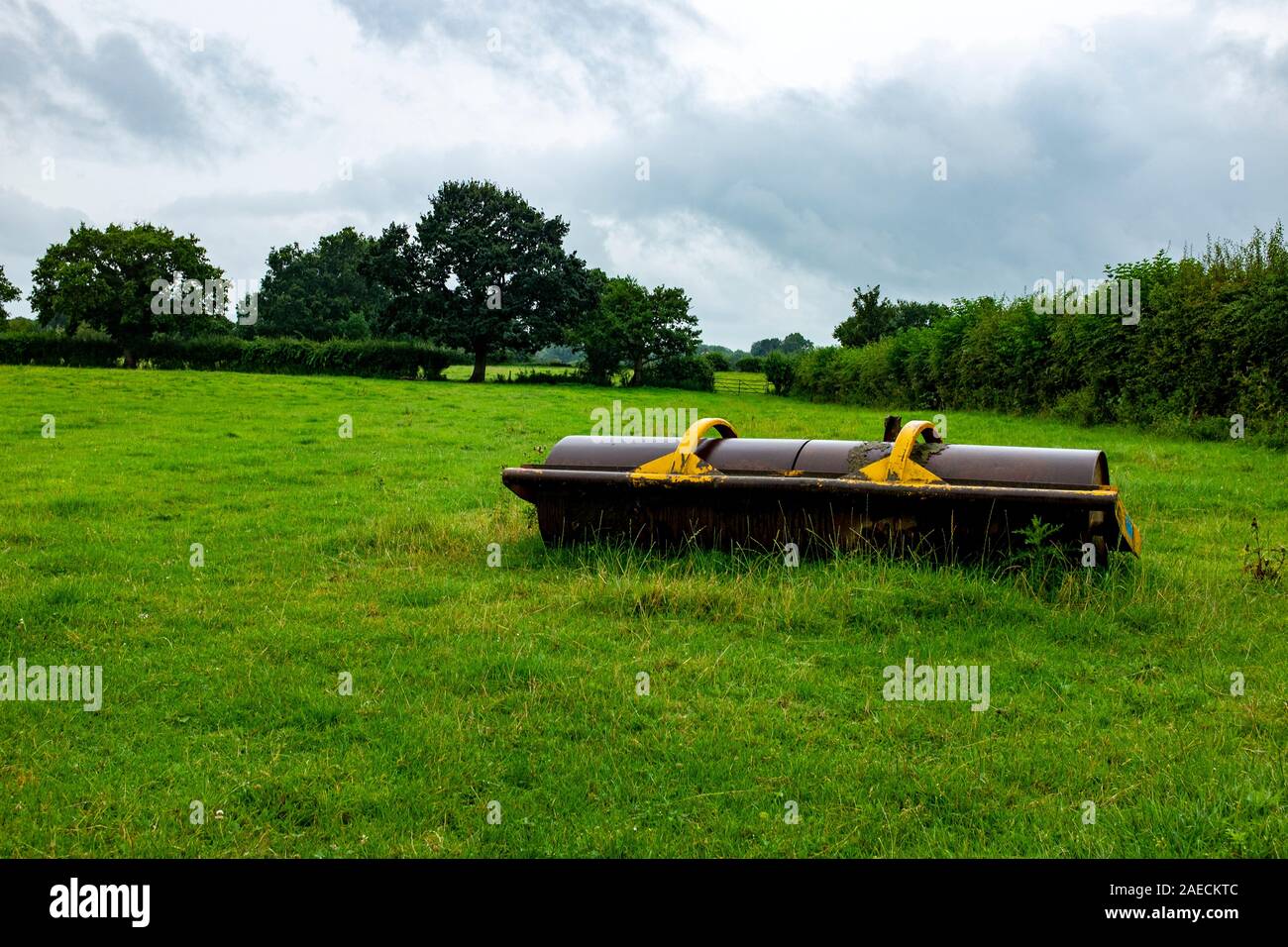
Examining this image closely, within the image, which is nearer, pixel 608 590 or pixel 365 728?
pixel 365 728

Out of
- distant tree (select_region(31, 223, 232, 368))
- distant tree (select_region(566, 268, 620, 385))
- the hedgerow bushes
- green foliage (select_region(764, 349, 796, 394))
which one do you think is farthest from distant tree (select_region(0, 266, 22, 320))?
the hedgerow bushes

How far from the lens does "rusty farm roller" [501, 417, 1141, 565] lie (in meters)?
6.43

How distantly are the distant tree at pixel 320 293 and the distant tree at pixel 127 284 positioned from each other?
19.5 meters

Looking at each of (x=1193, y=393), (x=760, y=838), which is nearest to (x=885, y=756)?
(x=760, y=838)

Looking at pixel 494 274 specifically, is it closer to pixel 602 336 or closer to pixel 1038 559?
pixel 602 336

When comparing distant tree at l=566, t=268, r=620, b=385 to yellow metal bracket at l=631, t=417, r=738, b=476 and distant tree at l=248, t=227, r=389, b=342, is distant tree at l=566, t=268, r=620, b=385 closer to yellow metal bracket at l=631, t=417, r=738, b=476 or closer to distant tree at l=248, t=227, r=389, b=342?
distant tree at l=248, t=227, r=389, b=342

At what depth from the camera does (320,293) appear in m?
90.4

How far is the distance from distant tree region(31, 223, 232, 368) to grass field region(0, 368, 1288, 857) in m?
42.6

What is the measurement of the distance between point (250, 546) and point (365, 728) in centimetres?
482

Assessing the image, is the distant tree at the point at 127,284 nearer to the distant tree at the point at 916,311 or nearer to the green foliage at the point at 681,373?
the green foliage at the point at 681,373

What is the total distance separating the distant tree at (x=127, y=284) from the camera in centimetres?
4669
